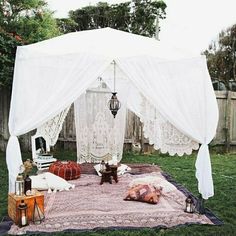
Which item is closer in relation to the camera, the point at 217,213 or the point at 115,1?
the point at 217,213

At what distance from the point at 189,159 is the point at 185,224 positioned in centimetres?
380

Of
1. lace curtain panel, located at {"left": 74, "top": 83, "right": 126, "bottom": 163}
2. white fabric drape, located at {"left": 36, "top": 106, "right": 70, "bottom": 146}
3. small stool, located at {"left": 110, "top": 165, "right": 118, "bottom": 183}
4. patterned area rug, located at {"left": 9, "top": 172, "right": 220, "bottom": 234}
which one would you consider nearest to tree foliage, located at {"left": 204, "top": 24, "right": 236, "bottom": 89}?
lace curtain panel, located at {"left": 74, "top": 83, "right": 126, "bottom": 163}

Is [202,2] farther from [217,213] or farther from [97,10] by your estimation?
[217,213]

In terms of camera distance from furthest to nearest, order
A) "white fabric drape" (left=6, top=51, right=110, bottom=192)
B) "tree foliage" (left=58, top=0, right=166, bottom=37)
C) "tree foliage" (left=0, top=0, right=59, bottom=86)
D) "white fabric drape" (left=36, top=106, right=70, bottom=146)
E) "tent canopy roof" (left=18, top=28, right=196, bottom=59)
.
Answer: "tree foliage" (left=58, top=0, right=166, bottom=37)
"tree foliage" (left=0, top=0, right=59, bottom=86)
"white fabric drape" (left=36, top=106, right=70, bottom=146)
"tent canopy roof" (left=18, top=28, right=196, bottom=59)
"white fabric drape" (left=6, top=51, right=110, bottom=192)

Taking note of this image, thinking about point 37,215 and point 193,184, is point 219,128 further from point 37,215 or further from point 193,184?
point 37,215

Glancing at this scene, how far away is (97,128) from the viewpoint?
7.14 metres

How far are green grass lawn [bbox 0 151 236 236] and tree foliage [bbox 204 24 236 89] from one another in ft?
15.8

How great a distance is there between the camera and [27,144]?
7992 mm

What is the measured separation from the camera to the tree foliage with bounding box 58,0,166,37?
588 inches

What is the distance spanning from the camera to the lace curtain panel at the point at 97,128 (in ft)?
23.3

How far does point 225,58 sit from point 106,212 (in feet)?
30.9

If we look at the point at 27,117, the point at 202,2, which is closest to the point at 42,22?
the point at 27,117

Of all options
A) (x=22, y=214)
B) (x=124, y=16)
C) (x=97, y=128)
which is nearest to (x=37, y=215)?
(x=22, y=214)

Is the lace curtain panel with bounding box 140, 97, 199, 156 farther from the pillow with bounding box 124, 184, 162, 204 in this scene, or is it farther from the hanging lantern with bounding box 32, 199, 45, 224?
the hanging lantern with bounding box 32, 199, 45, 224
